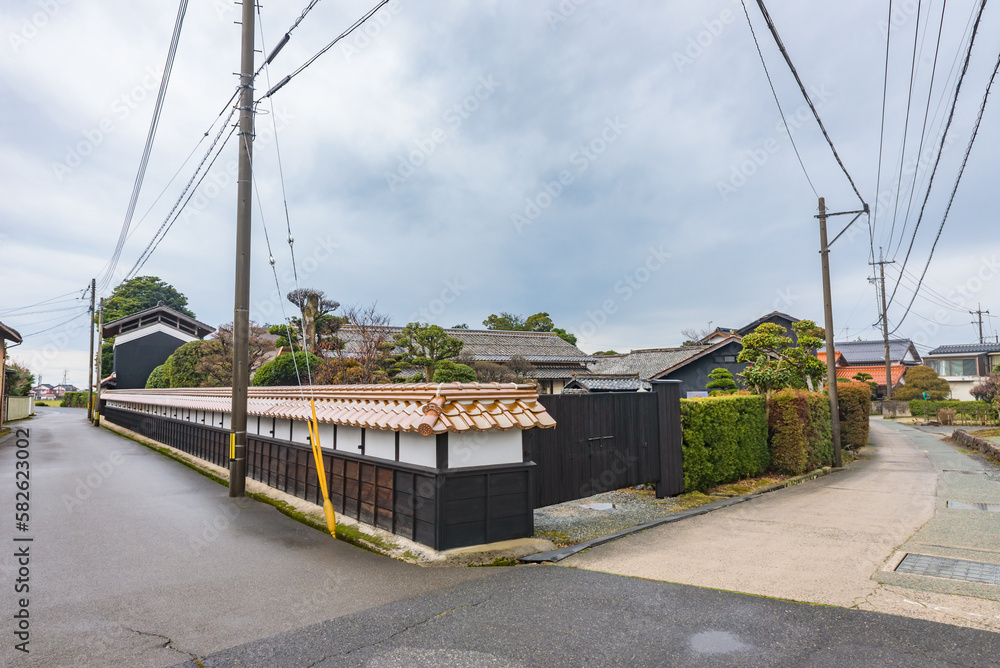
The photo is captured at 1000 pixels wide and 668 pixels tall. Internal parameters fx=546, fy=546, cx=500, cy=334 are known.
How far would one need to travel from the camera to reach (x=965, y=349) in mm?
55344

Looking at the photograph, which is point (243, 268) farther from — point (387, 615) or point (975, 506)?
point (975, 506)

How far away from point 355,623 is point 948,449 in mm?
21823

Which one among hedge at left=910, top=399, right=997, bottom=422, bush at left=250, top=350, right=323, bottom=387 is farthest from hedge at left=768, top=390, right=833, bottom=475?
hedge at left=910, top=399, right=997, bottom=422

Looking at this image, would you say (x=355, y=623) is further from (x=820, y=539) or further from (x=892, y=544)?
(x=892, y=544)

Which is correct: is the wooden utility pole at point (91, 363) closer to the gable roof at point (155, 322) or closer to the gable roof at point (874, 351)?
the gable roof at point (155, 322)

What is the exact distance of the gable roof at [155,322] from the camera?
4216 cm

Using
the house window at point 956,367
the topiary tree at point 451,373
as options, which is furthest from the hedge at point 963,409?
the house window at point 956,367

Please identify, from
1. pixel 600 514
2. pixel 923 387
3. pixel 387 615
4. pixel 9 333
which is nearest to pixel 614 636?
pixel 387 615

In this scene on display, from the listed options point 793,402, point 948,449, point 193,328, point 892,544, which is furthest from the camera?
point 193,328

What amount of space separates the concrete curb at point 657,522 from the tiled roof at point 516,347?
72.2 feet

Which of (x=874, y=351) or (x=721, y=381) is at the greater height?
(x=874, y=351)

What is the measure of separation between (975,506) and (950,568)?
468cm

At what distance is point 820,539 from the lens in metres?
6.56

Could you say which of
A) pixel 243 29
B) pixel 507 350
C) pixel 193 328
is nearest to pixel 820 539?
pixel 243 29
